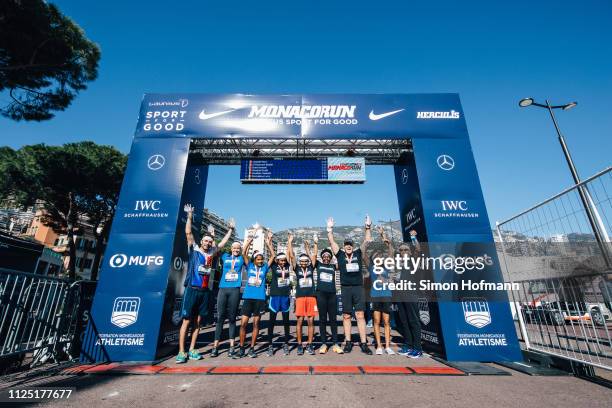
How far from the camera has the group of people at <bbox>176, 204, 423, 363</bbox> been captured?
5.00m

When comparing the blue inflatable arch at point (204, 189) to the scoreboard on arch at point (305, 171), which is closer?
the blue inflatable arch at point (204, 189)

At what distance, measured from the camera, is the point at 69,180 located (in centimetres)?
1908

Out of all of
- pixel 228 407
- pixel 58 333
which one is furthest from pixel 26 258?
pixel 228 407

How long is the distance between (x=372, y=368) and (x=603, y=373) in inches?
136

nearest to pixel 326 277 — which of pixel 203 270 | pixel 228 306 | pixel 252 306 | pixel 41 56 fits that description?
pixel 252 306

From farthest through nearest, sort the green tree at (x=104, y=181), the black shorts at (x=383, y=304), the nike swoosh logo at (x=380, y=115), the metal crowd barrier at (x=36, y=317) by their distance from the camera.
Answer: the green tree at (x=104, y=181), the nike swoosh logo at (x=380, y=115), the black shorts at (x=383, y=304), the metal crowd barrier at (x=36, y=317)

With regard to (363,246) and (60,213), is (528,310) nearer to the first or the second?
(363,246)

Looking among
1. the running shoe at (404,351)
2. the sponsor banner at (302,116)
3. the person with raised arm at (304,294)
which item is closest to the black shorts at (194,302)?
the person with raised arm at (304,294)

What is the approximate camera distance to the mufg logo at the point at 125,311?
195 inches

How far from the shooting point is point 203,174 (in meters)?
7.68

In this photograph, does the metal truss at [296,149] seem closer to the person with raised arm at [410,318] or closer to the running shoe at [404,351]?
the person with raised arm at [410,318]

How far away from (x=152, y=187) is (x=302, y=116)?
414 centimetres

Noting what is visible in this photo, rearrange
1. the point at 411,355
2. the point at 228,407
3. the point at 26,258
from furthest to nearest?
the point at 26,258 → the point at 411,355 → the point at 228,407

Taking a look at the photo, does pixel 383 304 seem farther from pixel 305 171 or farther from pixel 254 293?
pixel 305 171
